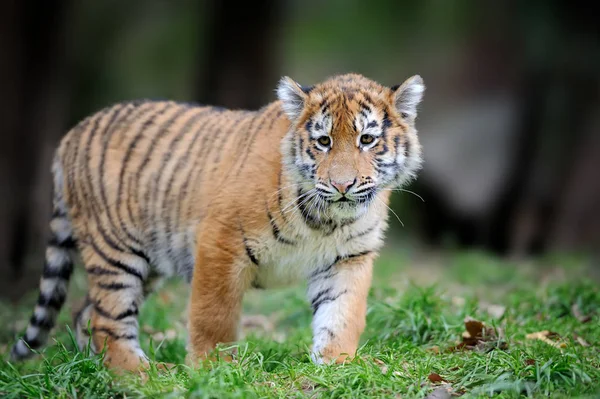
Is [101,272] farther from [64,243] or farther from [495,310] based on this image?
[495,310]

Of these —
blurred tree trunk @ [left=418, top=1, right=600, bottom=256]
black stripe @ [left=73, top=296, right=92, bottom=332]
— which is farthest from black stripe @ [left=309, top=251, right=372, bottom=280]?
blurred tree trunk @ [left=418, top=1, right=600, bottom=256]

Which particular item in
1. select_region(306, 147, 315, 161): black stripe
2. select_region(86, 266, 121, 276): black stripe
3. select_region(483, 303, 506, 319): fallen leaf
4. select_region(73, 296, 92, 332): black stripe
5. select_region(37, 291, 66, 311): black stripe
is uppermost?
select_region(306, 147, 315, 161): black stripe

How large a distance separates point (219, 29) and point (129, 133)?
5.68 metres

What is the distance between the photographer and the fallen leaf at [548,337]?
16.1 ft

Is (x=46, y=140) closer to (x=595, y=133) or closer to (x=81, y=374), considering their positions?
(x=81, y=374)

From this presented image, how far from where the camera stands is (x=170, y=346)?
5.61 metres

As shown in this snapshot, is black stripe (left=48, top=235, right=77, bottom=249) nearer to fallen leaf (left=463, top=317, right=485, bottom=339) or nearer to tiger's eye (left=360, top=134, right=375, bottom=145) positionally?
tiger's eye (left=360, top=134, right=375, bottom=145)

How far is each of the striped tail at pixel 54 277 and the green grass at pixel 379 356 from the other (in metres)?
0.14

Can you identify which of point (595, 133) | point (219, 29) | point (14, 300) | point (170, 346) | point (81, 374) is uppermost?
point (219, 29)

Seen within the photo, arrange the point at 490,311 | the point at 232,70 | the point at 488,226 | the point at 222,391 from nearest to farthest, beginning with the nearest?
the point at 222,391
the point at 490,311
the point at 232,70
the point at 488,226

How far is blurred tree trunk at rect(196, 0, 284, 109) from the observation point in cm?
1107

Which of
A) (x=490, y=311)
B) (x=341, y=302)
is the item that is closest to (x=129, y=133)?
(x=341, y=302)

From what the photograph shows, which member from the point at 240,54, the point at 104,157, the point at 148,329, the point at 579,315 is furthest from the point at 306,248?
the point at 240,54

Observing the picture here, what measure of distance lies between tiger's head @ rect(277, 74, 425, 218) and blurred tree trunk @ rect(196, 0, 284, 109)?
240 inches
